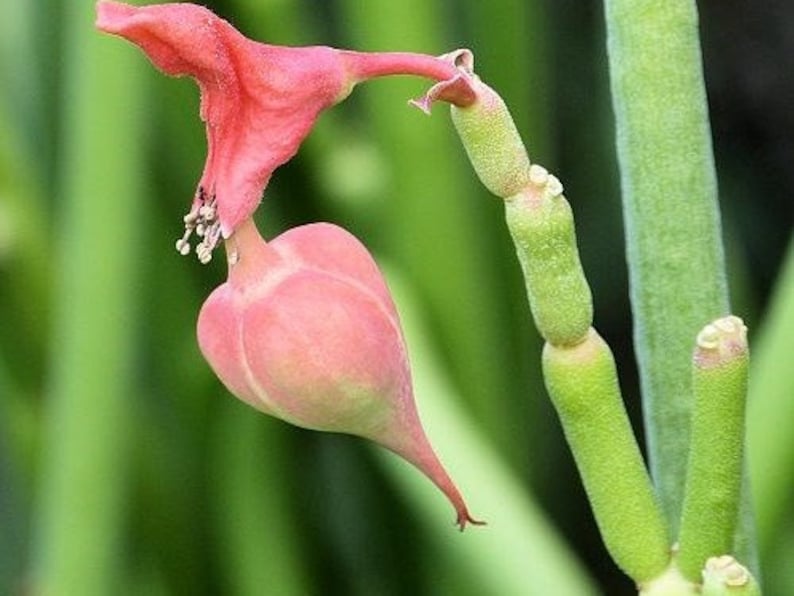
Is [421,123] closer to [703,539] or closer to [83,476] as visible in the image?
[83,476]

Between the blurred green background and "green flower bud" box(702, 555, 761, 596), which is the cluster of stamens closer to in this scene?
"green flower bud" box(702, 555, 761, 596)

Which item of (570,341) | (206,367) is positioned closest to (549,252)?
(570,341)

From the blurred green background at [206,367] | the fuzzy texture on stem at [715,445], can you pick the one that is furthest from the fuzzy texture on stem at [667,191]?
the blurred green background at [206,367]

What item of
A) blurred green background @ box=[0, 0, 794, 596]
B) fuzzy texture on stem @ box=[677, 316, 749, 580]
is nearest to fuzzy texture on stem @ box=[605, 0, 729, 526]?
fuzzy texture on stem @ box=[677, 316, 749, 580]

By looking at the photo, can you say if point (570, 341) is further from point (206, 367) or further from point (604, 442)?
Result: point (206, 367)

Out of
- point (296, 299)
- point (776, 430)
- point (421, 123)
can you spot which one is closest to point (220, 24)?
point (296, 299)

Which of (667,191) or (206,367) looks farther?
(206,367)
